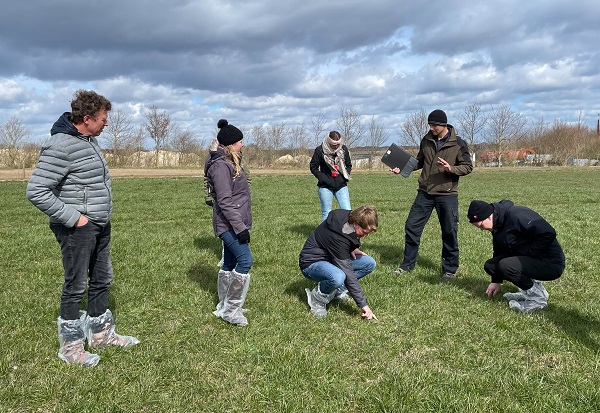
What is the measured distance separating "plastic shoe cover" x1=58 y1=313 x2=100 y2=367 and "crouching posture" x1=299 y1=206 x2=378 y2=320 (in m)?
2.30

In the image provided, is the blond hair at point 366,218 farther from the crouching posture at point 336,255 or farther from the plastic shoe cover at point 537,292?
the plastic shoe cover at point 537,292

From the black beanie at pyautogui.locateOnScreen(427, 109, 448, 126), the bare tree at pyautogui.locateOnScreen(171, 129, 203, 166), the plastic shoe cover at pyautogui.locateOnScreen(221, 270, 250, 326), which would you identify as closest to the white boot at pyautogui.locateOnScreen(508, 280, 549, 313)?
the black beanie at pyautogui.locateOnScreen(427, 109, 448, 126)

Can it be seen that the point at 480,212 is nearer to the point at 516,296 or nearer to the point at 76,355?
the point at 516,296

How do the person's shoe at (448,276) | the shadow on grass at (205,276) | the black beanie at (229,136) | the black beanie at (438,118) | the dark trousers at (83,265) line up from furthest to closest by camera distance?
1. the person's shoe at (448,276)
2. the black beanie at (438,118)
3. the shadow on grass at (205,276)
4. the black beanie at (229,136)
5. the dark trousers at (83,265)

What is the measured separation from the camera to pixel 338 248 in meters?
4.94

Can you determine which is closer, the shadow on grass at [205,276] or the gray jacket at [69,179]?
the gray jacket at [69,179]

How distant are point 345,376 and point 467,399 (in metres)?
0.96

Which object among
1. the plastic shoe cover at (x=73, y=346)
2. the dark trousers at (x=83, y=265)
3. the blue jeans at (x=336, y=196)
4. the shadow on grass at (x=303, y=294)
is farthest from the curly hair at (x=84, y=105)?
the blue jeans at (x=336, y=196)

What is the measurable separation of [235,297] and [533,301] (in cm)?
339

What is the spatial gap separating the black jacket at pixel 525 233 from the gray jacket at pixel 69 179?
4094mm

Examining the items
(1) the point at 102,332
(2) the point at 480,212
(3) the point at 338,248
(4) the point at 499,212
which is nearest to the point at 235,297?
(3) the point at 338,248

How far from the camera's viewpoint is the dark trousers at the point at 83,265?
12.4 feet

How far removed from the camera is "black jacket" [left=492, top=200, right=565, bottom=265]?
4984 mm

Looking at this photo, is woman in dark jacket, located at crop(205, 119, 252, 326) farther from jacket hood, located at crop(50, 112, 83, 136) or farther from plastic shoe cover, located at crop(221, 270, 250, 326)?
jacket hood, located at crop(50, 112, 83, 136)
